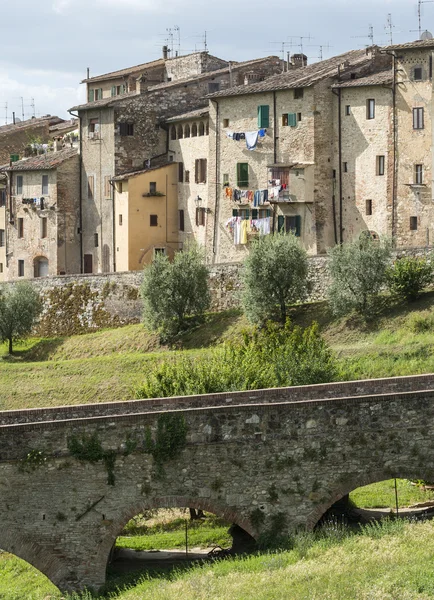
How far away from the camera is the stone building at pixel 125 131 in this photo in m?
72.6

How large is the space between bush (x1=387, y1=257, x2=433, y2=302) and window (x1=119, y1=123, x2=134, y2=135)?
1025 inches

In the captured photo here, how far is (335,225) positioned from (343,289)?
12405 mm

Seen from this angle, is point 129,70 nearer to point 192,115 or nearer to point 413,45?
point 192,115

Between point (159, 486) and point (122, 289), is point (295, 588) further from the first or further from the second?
point (122, 289)

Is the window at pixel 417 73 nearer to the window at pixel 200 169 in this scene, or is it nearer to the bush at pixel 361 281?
the bush at pixel 361 281

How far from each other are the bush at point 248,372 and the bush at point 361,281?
9.27 meters

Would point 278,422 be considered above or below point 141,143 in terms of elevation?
below

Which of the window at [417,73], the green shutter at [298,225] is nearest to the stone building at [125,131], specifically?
the green shutter at [298,225]

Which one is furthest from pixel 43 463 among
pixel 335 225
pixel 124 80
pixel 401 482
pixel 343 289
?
pixel 124 80

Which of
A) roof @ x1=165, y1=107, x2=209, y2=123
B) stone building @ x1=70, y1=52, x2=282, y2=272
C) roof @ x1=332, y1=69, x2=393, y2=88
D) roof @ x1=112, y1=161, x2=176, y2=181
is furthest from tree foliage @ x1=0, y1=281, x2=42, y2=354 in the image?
roof @ x1=332, y1=69, x2=393, y2=88

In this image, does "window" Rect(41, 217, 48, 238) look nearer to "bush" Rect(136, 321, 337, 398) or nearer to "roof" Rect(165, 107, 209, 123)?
"roof" Rect(165, 107, 209, 123)

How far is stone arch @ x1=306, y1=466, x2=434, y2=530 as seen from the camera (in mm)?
28000

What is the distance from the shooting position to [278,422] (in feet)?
91.8

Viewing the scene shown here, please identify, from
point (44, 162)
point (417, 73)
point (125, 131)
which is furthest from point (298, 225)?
point (44, 162)
